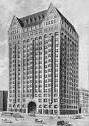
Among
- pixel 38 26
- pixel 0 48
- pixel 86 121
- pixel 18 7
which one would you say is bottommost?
pixel 86 121

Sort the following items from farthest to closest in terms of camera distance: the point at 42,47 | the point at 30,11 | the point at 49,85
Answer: the point at 49,85 < the point at 42,47 < the point at 30,11

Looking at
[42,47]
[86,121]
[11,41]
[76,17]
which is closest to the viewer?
[86,121]

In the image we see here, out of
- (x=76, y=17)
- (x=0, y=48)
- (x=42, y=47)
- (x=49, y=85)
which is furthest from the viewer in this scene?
(x=49, y=85)

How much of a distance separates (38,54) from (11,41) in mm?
3443

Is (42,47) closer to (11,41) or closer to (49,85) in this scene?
(49,85)

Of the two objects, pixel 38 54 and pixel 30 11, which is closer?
pixel 30 11

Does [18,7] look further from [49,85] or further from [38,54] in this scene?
[49,85]

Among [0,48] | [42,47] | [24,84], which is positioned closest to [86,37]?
[0,48]

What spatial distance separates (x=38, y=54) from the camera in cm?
748

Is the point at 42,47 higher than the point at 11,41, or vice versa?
the point at 42,47

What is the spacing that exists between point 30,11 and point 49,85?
18.0ft

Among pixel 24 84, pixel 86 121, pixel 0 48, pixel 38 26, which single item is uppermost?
pixel 38 26

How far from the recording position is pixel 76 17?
2.71 metres

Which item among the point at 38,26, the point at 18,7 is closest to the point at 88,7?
the point at 18,7
